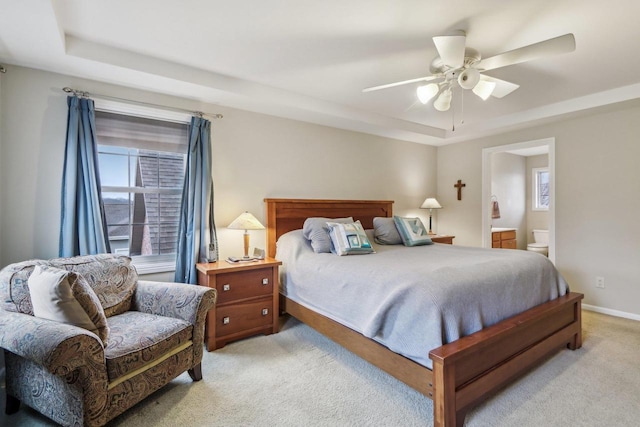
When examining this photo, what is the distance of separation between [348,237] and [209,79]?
1889 mm

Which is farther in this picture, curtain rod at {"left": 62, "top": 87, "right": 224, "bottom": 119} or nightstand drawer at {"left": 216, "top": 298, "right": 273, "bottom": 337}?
nightstand drawer at {"left": 216, "top": 298, "right": 273, "bottom": 337}

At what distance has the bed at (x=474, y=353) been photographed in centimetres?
157

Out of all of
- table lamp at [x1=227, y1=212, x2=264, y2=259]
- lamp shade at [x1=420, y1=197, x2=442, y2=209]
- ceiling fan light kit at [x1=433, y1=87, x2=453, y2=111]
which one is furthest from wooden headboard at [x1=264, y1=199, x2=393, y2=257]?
ceiling fan light kit at [x1=433, y1=87, x2=453, y2=111]

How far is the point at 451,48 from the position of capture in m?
1.88

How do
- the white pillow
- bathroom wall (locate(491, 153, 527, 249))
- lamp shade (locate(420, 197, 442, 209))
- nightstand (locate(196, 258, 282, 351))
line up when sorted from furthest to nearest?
bathroom wall (locate(491, 153, 527, 249))
lamp shade (locate(420, 197, 442, 209))
nightstand (locate(196, 258, 282, 351))
the white pillow

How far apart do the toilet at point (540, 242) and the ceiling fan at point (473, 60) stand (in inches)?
177

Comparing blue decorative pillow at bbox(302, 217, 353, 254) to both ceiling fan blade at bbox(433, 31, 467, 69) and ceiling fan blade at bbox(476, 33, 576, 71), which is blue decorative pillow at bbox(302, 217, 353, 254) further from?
ceiling fan blade at bbox(476, 33, 576, 71)

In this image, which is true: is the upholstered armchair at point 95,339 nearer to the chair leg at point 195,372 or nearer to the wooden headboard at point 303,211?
the chair leg at point 195,372

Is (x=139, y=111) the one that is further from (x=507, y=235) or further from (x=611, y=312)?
→ (x=507, y=235)

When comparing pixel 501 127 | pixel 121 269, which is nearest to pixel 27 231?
pixel 121 269

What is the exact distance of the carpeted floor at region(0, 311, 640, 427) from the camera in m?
1.73

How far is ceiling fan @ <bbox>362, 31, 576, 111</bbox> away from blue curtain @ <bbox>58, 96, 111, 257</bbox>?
8.10 feet

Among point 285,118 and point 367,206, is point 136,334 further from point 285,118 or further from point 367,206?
point 367,206

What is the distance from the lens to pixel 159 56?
8.11 feet
